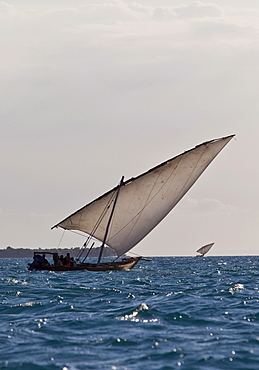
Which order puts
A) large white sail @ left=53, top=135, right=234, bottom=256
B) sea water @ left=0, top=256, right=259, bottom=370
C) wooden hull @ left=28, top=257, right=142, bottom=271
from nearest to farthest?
sea water @ left=0, top=256, right=259, bottom=370 → large white sail @ left=53, top=135, right=234, bottom=256 → wooden hull @ left=28, top=257, right=142, bottom=271

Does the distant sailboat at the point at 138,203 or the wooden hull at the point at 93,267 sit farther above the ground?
the distant sailboat at the point at 138,203

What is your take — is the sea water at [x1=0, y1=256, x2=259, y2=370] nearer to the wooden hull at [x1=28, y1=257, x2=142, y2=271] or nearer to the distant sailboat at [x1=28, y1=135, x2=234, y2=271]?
the distant sailboat at [x1=28, y1=135, x2=234, y2=271]

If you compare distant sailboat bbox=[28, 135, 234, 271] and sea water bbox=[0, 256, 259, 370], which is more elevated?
distant sailboat bbox=[28, 135, 234, 271]

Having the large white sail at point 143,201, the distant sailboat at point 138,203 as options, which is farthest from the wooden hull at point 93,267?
the large white sail at point 143,201

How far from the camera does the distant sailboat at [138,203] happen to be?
1684 inches

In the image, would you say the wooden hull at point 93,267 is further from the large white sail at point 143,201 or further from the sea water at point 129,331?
the sea water at point 129,331

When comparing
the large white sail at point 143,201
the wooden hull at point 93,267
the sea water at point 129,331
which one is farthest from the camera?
the wooden hull at point 93,267

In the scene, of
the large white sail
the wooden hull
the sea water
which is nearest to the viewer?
the sea water

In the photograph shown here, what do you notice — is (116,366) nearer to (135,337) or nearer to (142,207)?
(135,337)

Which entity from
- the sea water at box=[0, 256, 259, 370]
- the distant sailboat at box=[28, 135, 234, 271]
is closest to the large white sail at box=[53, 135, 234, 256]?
the distant sailboat at box=[28, 135, 234, 271]

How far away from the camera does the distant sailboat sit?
42.8m

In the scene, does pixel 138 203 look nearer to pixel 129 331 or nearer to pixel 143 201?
pixel 143 201

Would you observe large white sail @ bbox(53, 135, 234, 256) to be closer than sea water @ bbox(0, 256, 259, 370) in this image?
No

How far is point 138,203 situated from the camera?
4488cm
